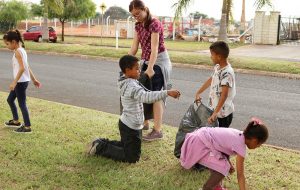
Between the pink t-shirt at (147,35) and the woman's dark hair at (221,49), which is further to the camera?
the pink t-shirt at (147,35)

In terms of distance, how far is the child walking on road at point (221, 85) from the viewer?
4492mm

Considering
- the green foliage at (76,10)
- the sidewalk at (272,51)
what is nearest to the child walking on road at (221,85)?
the sidewalk at (272,51)

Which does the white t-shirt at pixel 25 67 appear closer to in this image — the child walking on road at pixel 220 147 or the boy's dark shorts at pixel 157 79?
the boy's dark shorts at pixel 157 79

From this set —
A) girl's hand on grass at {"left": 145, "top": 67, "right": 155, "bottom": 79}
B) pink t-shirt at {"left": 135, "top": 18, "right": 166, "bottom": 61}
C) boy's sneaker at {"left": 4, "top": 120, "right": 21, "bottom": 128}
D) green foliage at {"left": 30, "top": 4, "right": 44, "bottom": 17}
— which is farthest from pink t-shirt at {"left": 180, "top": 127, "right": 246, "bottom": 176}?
green foliage at {"left": 30, "top": 4, "right": 44, "bottom": 17}

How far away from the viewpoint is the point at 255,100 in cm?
962

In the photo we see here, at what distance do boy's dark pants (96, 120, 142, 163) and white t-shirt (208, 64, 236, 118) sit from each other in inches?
35.2

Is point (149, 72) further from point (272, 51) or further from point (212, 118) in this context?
point (272, 51)

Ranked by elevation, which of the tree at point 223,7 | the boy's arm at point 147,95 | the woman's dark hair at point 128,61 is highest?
the tree at point 223,7

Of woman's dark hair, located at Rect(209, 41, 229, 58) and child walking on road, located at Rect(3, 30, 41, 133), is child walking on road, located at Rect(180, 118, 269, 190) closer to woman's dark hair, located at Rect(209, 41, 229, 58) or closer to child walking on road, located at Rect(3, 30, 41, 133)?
woman's dark hair, located at Rect(209, 41, 229, 58)

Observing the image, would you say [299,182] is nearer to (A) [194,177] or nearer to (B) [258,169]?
(B) [258,169]

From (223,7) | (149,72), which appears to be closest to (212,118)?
(149,72)

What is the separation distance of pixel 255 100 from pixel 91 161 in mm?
5521

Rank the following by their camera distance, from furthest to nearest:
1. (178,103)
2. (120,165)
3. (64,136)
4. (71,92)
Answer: (71,92) < (178,103) < (64,136) < (120,165)

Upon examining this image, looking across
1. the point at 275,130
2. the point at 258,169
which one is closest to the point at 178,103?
the point at 275,130
